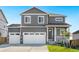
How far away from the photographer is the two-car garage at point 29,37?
383 inches

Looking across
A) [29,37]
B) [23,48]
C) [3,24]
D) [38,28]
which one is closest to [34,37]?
[29,37]

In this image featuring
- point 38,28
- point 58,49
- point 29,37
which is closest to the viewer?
point 58,49

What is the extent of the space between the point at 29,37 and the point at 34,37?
0.15 m

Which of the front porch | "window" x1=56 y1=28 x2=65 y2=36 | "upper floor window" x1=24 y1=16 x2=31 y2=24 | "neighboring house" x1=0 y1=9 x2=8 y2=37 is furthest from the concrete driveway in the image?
"upper floor window" x1=24 y1=16 x2=31 y2=24

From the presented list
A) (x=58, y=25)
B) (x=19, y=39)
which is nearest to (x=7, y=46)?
(x=19, y=39)

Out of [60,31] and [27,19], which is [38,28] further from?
[60,31]

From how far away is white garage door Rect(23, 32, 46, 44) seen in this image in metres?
9.74

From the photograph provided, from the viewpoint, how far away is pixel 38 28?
31.8 ft

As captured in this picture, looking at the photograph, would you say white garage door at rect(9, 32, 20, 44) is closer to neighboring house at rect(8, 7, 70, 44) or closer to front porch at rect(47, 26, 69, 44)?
neighboring house at rect(8, 7, 70, 44)

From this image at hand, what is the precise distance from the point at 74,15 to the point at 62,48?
104 centimetres

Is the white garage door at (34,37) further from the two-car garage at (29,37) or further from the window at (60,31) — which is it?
the window at (60,31)

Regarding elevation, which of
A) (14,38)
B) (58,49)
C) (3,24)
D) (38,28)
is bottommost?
(58,49)

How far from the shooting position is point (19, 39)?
386 inches
